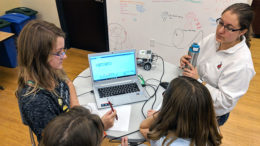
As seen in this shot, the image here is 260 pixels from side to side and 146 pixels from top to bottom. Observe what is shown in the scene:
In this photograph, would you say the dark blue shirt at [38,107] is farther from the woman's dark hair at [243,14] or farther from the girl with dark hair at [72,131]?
the woman's dark hair at [243,14]

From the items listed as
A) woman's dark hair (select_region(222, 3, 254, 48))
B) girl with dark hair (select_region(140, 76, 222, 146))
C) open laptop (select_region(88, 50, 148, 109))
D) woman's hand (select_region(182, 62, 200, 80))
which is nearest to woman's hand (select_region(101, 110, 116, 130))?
open laptop (select_region(88, 50, 148, 109))

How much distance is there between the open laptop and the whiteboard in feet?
4.13

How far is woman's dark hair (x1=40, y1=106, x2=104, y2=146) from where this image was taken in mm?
751

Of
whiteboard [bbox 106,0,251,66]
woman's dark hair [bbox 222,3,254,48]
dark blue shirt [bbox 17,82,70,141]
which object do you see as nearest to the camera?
dark blue shirt [bbox 17,82,70,141]

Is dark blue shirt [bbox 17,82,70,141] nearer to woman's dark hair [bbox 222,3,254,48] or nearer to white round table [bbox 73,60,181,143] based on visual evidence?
white round table [bbox 73,60,181,143]

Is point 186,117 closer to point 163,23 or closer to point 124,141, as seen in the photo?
point 124,141

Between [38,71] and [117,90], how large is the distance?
1.94 ft

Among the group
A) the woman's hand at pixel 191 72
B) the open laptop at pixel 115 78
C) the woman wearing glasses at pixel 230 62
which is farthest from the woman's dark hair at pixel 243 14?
the open laptop at pixel 115 78

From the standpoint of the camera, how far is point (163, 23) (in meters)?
2.62

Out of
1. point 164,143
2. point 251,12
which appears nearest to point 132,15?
point 251,12

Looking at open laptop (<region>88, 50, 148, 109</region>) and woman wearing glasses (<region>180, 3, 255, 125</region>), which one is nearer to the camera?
woman wearing glasses (<region>180, 3, 255, 125</region>)

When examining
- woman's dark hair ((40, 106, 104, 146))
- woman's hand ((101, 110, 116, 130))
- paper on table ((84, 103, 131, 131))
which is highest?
woman's dark hair ((40, 106, 104, 146))

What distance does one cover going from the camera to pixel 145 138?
3.91 ft

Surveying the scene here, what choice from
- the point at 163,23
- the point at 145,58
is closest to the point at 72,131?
the point at 145,58
